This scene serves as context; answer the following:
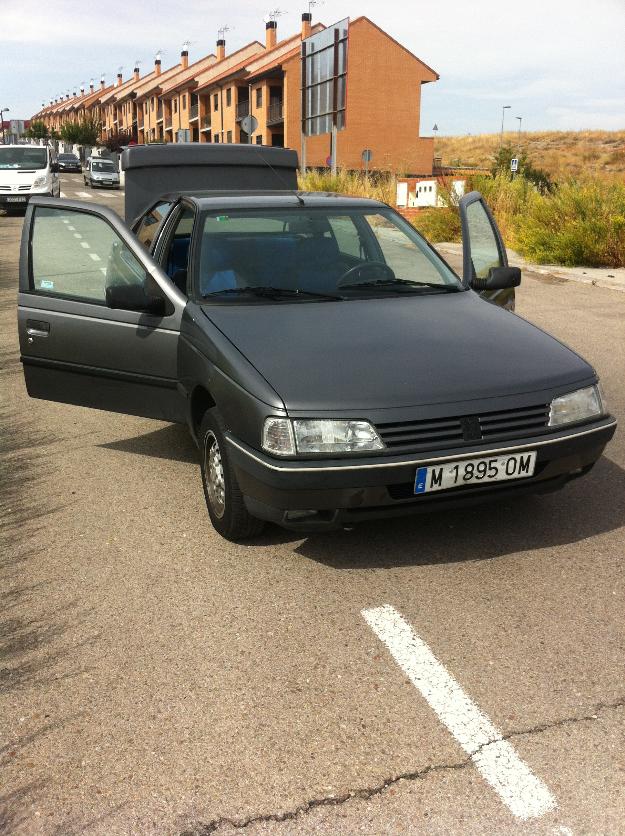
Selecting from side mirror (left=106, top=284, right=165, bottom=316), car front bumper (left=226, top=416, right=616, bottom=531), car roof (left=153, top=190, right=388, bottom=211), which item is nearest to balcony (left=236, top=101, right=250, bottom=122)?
car roof (left=153, top=190, right=388, bottom=211)

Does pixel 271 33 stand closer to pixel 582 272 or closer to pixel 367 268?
pixel 582 272

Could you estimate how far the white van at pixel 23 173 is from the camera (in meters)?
28.0

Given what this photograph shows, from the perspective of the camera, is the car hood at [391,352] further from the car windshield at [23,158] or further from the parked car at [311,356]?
the car windshield at [23,158]

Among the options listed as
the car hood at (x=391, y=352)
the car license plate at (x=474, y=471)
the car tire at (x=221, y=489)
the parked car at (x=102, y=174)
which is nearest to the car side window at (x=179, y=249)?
the car hood at (x=391, y=352)

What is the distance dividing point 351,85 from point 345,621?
61.6 meters

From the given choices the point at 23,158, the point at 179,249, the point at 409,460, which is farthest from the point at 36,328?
the point at 23,158

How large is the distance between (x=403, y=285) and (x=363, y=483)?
178cm

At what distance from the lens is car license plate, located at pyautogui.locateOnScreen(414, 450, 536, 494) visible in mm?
3723

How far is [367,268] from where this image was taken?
5.14m

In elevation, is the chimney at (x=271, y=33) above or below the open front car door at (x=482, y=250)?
above

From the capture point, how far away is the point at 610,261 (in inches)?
609

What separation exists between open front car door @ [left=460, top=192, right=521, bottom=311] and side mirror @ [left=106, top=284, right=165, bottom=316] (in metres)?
1.81

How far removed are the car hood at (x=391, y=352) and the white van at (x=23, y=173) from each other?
2528cm

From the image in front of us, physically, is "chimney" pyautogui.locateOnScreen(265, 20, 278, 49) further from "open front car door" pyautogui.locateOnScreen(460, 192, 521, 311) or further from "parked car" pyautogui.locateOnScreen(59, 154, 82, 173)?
"open front car door" pyautogui.locateOnScreen(460, 192, 521, 311)
